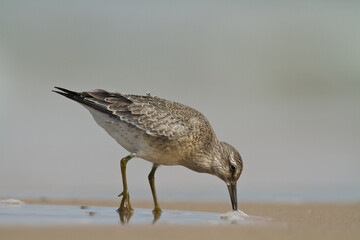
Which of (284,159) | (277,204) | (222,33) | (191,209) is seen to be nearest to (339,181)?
(284,159)

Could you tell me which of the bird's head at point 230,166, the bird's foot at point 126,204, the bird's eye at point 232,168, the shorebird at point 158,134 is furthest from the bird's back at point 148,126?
the bird's foot at point 126,204

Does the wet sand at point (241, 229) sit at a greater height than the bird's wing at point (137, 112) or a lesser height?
lesser

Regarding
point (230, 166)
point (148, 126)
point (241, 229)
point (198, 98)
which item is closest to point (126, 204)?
point (148, 126)

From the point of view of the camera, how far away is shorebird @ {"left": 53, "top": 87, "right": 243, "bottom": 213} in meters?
9.39

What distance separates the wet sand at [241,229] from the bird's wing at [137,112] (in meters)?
1.11

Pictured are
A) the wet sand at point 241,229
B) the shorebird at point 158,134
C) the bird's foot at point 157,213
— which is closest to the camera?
the wet sand at point 241,229

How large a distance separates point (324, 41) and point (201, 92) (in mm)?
7656

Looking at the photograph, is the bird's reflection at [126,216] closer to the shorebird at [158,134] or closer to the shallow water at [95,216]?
the shallow water at [95,216]

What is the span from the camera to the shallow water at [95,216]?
7.63 m

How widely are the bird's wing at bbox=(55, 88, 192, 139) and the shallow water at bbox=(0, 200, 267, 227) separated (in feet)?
3.52

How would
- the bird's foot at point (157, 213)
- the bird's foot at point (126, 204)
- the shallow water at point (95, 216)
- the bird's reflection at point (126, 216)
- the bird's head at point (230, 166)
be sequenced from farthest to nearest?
the bird's head at point (230, 166) < the bird's foot at point (126, 204) < the bird's foot at point (157, 213) < the bird's reflection at point (126, 216) < the shallow water at point (95, 216)

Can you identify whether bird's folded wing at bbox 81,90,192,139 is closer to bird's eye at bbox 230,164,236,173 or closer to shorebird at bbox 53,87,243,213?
shorebird at bbox 53,87,243,213

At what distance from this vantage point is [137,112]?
956cm

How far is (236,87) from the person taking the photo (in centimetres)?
2014
